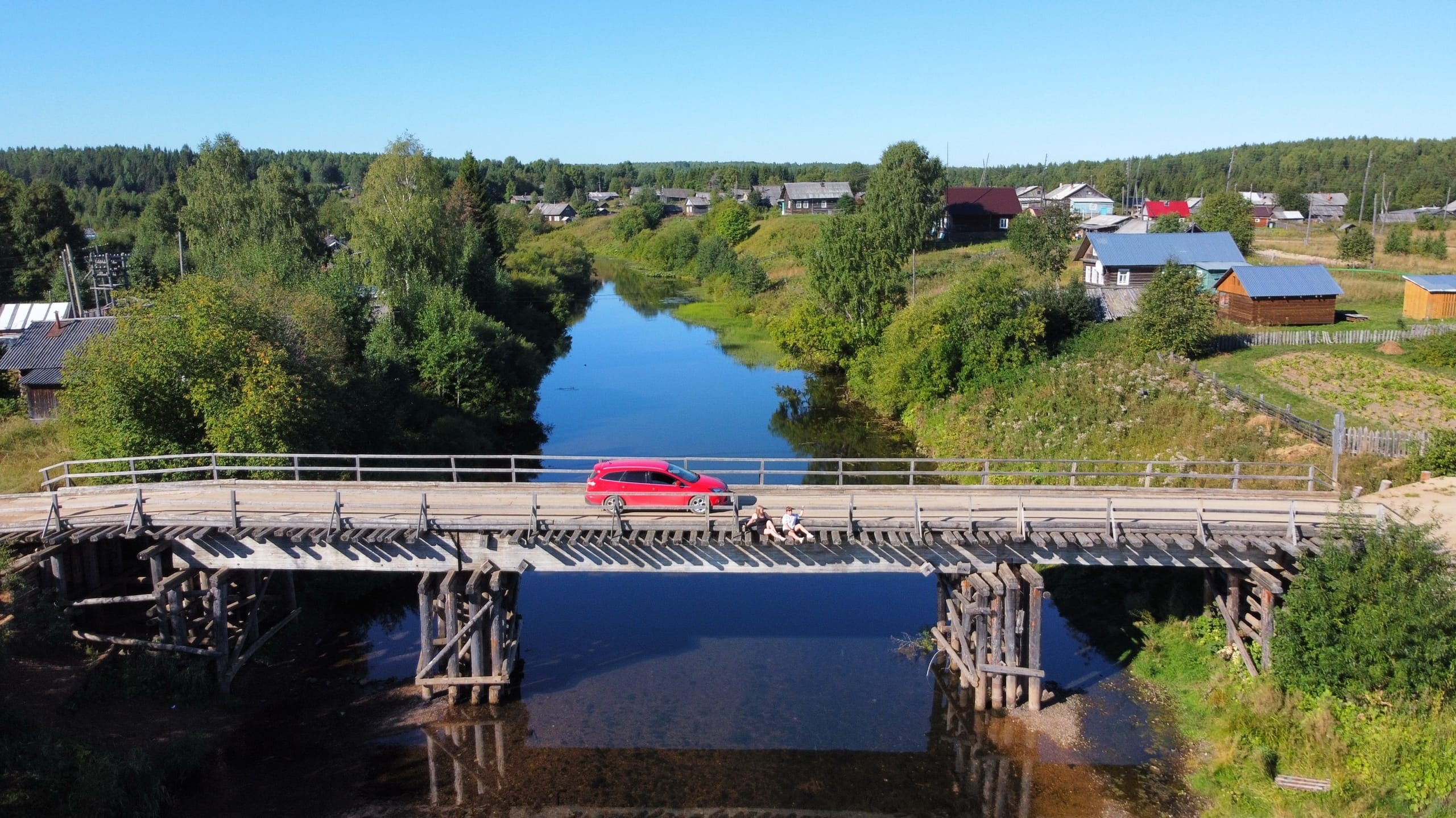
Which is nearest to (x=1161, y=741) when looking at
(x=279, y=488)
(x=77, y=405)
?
(x=279, y=488)

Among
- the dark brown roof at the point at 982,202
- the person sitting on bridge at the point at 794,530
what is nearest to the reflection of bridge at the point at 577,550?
the person sitting on bridge at the point at 794,530

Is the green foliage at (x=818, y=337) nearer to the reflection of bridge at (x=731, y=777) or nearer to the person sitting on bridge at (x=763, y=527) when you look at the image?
the person sitting on bridge at (x=763, y=527)

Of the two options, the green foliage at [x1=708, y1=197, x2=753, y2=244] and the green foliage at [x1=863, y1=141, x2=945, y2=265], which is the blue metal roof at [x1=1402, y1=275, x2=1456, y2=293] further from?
the green foliage at [x1=708, y1=197, x2=753, y2=244]

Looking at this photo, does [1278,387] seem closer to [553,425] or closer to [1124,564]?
[1124,564]

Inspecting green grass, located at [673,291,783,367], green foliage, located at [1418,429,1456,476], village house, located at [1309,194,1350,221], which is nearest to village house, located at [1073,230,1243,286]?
green grass, located at [673,291,783,367]

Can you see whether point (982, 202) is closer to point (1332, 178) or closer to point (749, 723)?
point (749, 723)

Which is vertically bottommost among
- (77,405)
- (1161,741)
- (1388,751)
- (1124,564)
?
(1161,741)
